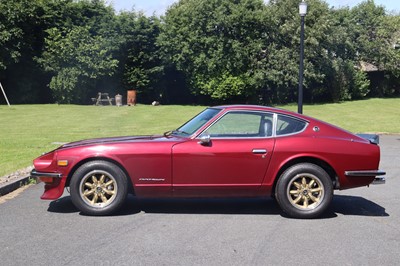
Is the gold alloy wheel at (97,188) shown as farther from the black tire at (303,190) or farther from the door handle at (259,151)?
the black tire at (303,190)

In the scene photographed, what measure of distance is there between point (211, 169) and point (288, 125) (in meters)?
1.25

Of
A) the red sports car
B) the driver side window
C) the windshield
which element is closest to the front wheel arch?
the red sports car

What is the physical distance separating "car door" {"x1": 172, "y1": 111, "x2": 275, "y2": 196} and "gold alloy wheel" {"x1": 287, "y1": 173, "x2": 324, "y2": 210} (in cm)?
44

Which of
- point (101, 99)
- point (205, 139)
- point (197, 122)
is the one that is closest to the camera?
point (205, 139)

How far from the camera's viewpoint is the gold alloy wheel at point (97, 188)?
612 centimetres

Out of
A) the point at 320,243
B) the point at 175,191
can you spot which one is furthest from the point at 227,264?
the point at 175,191

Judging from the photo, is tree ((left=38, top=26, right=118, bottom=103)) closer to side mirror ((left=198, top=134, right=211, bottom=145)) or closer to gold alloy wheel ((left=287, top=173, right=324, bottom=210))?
side mirror ((left=198, top=134, right=211, bottom=145))

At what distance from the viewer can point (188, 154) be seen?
6.12 m

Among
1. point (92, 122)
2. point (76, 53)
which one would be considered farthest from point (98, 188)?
point (76, 53)

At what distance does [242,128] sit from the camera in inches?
267

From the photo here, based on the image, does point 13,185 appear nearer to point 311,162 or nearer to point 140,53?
point 311,162

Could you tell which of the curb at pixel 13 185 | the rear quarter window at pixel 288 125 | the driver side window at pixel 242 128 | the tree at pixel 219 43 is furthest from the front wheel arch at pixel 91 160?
the tree at pixel 219 43

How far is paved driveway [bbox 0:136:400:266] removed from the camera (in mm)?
4684

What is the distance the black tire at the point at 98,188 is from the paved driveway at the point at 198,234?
0.15 metres
